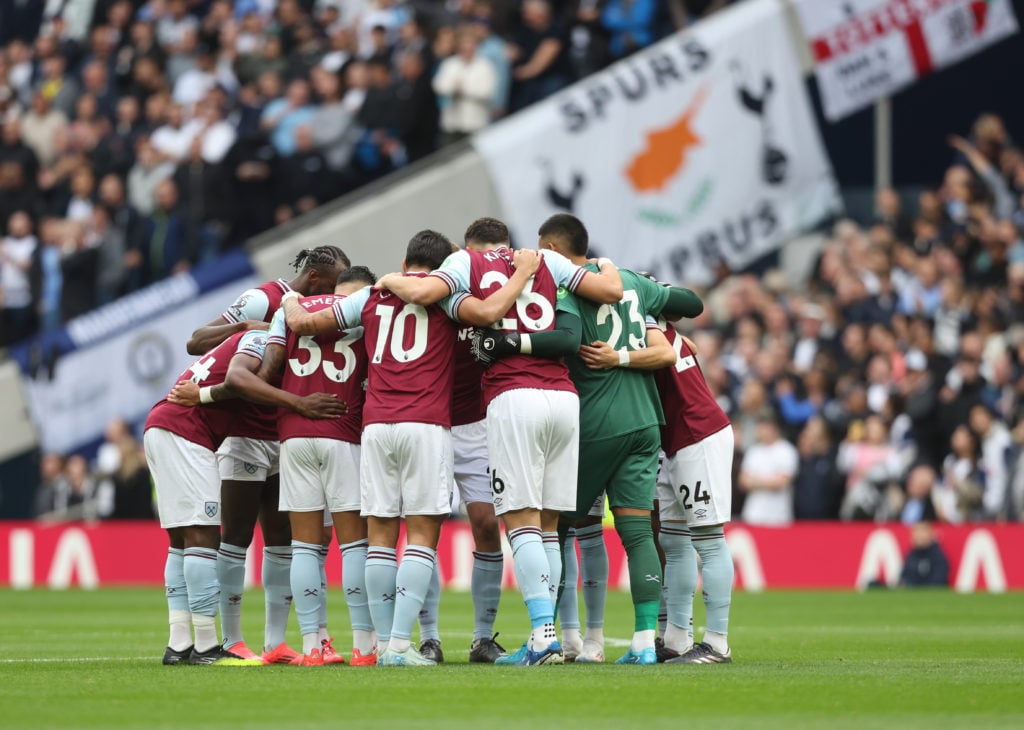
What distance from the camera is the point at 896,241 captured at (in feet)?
70.7

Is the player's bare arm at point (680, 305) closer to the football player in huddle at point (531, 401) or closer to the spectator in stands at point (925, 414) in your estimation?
the football player in huddle at point (531, 401)

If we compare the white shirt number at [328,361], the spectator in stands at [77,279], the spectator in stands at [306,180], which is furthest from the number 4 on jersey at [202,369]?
the spectator in stands at [77,279]

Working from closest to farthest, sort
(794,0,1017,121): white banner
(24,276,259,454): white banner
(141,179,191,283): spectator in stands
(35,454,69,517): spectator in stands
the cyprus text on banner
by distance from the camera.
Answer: the cyprus text on banner → (794,0,1017,121): white banner → (35,454,69,517): spectator in stands → (24,276,259,454): white banner → (141,179,191,283): spectator in stands

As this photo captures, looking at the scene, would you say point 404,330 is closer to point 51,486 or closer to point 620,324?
point 620,324

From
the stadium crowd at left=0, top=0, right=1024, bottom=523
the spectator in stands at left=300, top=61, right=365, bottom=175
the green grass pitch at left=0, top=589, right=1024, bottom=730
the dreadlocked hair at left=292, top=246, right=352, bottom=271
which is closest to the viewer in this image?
the green grass pitch at left=0, top=589, right=1024, bottom=730

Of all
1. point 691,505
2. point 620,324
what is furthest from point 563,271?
point 691,505

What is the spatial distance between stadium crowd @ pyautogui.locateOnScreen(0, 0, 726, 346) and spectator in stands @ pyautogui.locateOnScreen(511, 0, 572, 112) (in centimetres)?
2

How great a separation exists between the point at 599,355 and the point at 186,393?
95.6 inches

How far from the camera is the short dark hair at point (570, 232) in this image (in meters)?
10.5

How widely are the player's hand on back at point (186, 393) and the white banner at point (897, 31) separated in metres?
13.8

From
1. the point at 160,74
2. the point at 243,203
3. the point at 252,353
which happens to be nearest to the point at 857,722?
the point at 252,353

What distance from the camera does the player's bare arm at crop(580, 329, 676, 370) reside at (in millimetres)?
10273

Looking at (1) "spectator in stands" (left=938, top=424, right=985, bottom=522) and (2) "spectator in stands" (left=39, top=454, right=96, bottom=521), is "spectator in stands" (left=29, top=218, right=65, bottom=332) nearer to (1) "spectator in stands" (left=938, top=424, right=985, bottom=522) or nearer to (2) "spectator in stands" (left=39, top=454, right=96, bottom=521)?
(2) "spectator in stands" (left=39, top=454, right=96, bottom=521)

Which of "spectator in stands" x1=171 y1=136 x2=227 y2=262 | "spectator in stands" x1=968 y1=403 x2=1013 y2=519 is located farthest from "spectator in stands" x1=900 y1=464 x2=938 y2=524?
"spectator in stands" x1=171 y1=136 x2=227 y2=262
